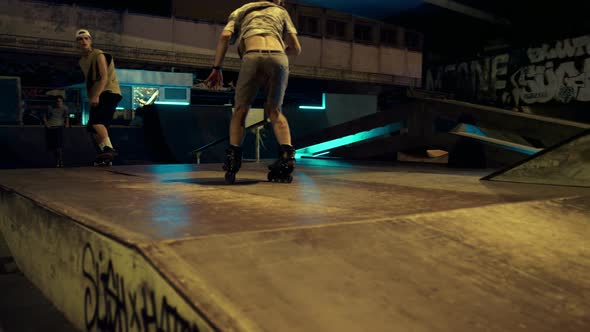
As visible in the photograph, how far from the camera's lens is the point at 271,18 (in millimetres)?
3740

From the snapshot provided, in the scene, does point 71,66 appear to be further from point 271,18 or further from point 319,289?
point 319,289

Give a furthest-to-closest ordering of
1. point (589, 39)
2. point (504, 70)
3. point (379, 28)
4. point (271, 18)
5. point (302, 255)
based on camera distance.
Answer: point (379, 28) < point (504, 70) < point (589, 39) < point (271, 18) < point (302, 255)

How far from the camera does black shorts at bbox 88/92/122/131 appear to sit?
5988mm

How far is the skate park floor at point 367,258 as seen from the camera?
117 centimetres

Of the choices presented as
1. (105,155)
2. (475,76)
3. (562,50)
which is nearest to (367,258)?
(105,155)

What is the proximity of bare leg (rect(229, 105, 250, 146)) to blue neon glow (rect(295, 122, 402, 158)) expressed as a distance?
17.2 ft

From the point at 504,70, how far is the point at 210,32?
1261 centimetres

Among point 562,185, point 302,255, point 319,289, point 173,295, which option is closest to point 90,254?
point 173,295

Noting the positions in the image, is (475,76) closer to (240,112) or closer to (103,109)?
(103,109)

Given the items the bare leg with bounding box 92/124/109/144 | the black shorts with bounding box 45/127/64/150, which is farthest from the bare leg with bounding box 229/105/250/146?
the black shorts with bounding box 45/127/64/150

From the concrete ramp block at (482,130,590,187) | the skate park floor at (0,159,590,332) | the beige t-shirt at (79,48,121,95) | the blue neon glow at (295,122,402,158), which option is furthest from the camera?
the blue neon glow at (295,122,402,158)

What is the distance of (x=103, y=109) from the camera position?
6.04 meters

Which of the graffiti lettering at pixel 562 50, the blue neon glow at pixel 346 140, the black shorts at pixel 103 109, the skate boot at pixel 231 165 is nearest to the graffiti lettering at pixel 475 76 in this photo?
the graffiti lettering at pixel 562 50

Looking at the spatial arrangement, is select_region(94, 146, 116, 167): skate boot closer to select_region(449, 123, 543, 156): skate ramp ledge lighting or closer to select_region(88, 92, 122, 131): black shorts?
select_region(88, 92, 122, 131): black shorts
